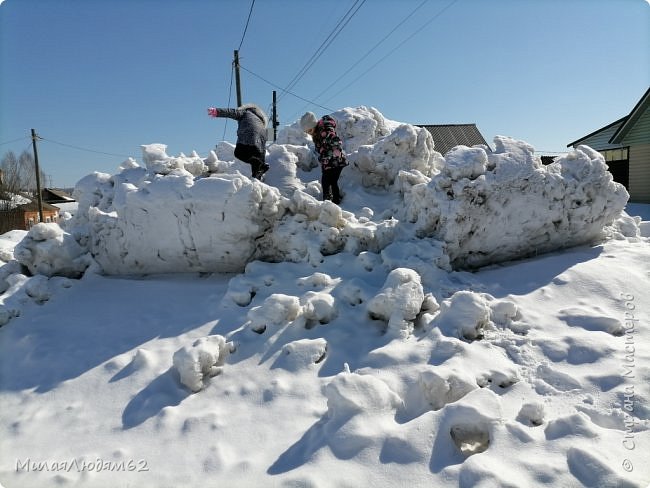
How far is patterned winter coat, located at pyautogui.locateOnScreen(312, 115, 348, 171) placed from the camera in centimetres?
523

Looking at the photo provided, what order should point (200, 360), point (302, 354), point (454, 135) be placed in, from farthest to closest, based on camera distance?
point (454, 135) → point (302, 354) → point (200, 360)

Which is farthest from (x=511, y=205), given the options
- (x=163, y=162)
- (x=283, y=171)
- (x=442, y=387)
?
(x=163, y=162)

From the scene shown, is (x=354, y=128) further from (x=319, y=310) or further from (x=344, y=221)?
(x=319, y=310)

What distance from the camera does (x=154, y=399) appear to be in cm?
248

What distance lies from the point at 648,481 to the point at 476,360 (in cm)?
103

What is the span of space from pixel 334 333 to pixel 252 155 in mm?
3356

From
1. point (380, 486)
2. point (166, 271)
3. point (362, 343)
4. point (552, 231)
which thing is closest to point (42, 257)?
point (166, 271)

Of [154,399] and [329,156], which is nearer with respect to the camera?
[154,399]

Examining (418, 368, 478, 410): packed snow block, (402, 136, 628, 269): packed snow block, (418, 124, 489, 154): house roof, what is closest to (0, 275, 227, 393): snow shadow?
(418, 368, 478, 410): packed snow block

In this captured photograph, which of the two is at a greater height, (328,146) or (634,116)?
(634,116)

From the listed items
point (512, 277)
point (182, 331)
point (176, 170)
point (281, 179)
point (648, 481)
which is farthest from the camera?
point (281, 179)

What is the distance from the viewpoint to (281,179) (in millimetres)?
5645

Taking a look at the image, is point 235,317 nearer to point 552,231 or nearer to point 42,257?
point 42,257

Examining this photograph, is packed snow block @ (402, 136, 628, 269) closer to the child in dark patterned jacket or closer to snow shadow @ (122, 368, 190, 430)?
the child in dark patterned jacket
